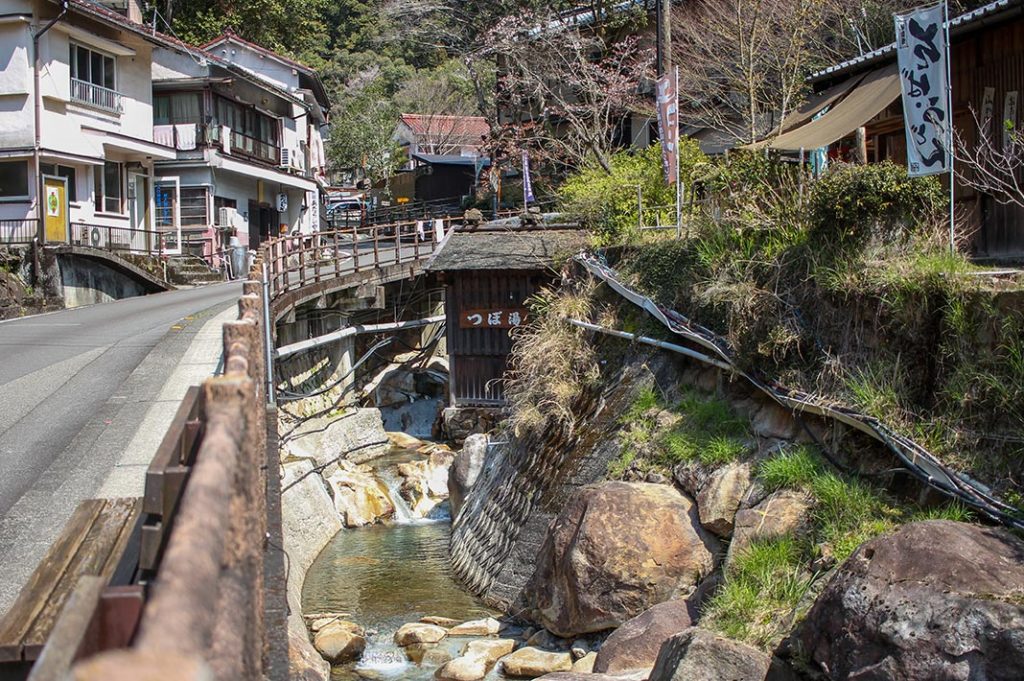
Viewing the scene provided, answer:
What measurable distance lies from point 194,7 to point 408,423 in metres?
33.1

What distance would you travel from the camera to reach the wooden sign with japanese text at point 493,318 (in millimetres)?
23469

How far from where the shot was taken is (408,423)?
27719mm

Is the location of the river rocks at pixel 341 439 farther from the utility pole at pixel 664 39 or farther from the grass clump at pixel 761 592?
the grass clump at pixel 761 592

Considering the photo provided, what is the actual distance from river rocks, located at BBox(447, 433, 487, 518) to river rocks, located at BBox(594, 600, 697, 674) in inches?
329

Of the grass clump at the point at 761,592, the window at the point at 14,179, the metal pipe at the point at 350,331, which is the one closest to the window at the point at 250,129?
the window at the point at 14,179

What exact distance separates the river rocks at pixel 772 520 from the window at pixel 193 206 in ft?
105

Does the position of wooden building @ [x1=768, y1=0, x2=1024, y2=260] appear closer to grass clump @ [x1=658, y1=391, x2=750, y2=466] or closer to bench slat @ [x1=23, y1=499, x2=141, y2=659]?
grass clump @ [x1=658, y1=391, x2=750, y2=466]

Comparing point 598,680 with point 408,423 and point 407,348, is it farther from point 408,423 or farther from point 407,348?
point 407,348

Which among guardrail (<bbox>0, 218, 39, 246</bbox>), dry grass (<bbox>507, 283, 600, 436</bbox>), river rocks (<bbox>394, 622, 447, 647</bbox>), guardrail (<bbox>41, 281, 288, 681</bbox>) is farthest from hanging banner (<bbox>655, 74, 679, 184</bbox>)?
guardrail (<bbox>0, 218, 39, 246</bbox>)

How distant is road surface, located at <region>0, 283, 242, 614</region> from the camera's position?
7867 millimetres

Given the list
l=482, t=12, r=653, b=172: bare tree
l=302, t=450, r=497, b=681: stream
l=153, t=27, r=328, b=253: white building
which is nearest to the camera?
l=302, t=450, r=497, b=681: stream

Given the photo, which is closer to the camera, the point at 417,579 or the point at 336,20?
the point at 417,579

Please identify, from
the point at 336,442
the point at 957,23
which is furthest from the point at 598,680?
the point at 336,442

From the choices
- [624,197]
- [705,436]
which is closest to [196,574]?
[705,436]
